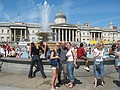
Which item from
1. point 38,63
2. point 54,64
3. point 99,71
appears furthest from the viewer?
point 38,63

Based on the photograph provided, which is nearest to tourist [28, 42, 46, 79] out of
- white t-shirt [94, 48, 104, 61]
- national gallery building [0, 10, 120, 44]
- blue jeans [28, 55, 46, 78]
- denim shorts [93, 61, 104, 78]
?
blue jeans [28, 55, 46, 78]

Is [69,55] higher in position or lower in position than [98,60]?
higher

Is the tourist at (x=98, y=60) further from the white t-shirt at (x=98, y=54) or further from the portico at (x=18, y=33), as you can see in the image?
the portico at (x=18, y=33)

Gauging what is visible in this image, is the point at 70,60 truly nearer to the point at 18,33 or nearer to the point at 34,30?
the point at 18,33

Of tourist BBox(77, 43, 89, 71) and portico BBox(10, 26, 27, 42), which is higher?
portico BBox(10, 26, 27, 42)

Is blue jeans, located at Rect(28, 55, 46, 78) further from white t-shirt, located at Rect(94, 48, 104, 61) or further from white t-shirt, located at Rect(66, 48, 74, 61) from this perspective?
white t-shirt, located at Rect(94, 48, 104, 61)

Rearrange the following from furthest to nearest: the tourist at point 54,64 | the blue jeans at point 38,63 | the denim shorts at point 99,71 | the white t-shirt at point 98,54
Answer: the blue jeans at point 38,63, the denim shorts at point 99,71, the white t-shirt at point 98,54, the tourist at point 54,64

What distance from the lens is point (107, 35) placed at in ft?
448

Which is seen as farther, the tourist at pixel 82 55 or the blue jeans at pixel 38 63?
the tourist at pixel 82 55

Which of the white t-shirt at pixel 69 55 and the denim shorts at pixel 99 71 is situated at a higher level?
the white t-shirt at pixel 69 55

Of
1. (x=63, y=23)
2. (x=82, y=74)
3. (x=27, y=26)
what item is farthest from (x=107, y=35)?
(x=82, y=74)

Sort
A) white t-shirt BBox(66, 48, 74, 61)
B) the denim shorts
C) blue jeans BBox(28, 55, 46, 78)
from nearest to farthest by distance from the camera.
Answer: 1. white t-shirt BBox(66, 48, 74, 61)
2. the denim shorts
3. blue jeans BBox(28, 55, 46, 78)

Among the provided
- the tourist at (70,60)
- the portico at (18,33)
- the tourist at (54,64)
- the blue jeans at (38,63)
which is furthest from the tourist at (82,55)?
the portico at (18,33)

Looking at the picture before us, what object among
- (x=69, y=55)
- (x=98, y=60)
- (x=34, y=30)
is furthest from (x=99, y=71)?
(x=34, y=30)
